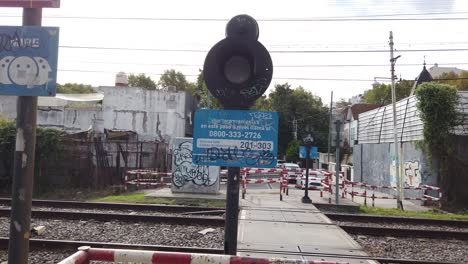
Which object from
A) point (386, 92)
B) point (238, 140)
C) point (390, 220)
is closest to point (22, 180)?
point (238, 140)

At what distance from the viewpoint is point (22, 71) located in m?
4.05

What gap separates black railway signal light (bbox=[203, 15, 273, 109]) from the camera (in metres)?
4.18

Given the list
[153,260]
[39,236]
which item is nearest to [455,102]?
[39,236]

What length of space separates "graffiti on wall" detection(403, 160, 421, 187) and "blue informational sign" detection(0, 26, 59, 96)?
2163cm

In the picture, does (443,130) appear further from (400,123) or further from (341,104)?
(341,104)

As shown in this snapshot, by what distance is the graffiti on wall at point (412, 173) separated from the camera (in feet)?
74.1

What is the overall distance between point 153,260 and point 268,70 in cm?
203

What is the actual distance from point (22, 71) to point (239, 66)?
2013 mm

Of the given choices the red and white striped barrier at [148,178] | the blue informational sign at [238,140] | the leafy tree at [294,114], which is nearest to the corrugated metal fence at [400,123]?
the red and white striped barrier at [148,178]

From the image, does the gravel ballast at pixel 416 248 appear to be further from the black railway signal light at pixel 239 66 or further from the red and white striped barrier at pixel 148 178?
the red and white striped barrier at pixel 148 178

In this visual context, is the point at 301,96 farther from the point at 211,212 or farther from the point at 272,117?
the point at 272,117

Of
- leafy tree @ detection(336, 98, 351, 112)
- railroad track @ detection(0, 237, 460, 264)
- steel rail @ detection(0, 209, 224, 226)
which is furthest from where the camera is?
leafy tree @ detection(336, 98, 351, 112)

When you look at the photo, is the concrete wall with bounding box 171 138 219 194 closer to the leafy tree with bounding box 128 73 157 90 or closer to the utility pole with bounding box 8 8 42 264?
the utility pole with bounding box 8 8 42 264

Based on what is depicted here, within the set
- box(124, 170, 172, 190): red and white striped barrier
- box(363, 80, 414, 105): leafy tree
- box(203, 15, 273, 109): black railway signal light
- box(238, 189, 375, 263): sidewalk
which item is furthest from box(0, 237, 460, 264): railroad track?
box(363, 80, 414, 105): leafy tree
